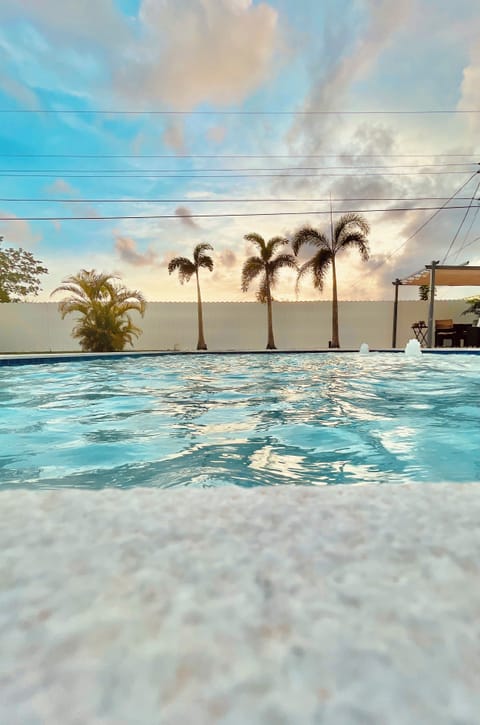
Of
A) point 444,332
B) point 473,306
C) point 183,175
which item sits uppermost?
point 183,175

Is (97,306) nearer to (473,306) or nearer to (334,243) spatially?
(334,243)

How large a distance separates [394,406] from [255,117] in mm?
14435

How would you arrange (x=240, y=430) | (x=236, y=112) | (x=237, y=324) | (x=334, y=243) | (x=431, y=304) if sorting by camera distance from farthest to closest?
(x=237, y=324) < (x=334, y=243) < (x=236, y=112) < (x=431, y=304) < (x=240, y=430)

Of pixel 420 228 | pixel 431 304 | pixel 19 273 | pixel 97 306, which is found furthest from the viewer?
pixel 19 273

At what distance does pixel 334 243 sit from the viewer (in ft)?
51.5

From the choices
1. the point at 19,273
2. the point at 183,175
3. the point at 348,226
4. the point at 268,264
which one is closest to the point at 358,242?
the point at 348,226

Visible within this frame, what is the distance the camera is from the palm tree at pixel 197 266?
53.5 feet

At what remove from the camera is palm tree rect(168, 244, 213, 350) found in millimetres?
16312

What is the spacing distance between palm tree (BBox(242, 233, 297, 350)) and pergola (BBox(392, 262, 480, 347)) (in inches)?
169

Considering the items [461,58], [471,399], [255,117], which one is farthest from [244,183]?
[471,399]

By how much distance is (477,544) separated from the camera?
83cm

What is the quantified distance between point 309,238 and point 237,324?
4.43 m

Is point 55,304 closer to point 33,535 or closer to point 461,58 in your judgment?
point 461,58

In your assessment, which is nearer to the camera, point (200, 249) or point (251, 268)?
point (251, 268)
